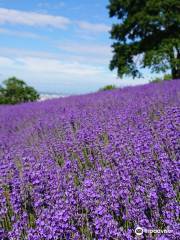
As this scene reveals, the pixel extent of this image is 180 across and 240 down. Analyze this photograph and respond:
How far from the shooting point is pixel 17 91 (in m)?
20.3

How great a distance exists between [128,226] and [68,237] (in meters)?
0.40

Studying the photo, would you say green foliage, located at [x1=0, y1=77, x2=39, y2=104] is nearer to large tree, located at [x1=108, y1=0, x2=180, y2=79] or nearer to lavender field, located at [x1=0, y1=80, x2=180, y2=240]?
large tree, located at [x1=108, y1=0, x2=180, y2=79]

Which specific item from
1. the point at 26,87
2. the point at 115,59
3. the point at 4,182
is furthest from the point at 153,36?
the point at 4,182

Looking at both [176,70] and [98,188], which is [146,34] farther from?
[98,188]

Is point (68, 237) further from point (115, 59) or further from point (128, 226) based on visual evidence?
point (115, 59)

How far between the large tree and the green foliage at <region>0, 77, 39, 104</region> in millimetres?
4301

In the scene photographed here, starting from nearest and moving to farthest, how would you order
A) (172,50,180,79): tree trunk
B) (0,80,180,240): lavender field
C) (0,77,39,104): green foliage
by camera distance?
(0,80,180,240): lavender field
(172,50,180,79): tree trunk
(0,77,39,104): green foliage

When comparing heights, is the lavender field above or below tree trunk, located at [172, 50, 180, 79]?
below

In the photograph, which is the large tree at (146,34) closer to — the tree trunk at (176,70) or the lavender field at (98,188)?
the tree trunk at (176,70)

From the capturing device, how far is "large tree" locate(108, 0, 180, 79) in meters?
18.4

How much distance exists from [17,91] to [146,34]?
6969 millimetres

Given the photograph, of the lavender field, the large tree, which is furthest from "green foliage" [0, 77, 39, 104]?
the lavender field

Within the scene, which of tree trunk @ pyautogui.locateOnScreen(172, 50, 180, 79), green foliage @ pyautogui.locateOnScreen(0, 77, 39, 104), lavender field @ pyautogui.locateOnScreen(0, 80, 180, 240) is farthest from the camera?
green foliage @ pyautogui.locateOnScreen(0, 77, 39, 104)

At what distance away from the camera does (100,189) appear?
276cm
